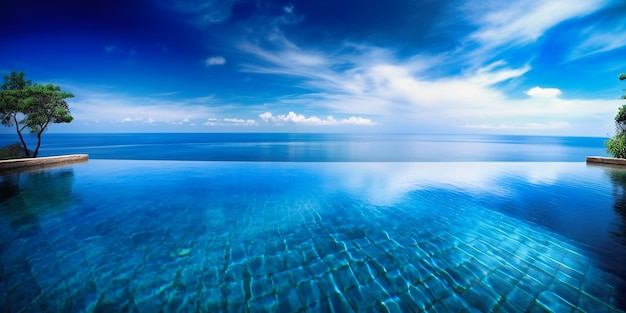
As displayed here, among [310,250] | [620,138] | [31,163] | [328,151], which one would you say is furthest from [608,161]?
[31,163]

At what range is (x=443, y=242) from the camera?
16.1 ft

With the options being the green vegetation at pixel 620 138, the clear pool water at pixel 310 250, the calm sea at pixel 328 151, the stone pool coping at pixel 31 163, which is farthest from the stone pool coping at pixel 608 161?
the stone pool coping at pixel 31 163

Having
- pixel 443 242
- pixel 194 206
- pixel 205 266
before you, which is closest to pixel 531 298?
pixel 443 242

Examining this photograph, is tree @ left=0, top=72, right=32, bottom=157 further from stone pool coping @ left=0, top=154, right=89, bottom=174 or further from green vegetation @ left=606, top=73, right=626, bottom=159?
green vegetation @ left=606, top=73, right=626, bottom=159

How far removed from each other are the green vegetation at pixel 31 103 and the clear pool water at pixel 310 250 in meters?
→ 7.90

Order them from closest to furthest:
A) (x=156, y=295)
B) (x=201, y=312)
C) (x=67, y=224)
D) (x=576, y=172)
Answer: (x=201, y=312) < (x=156, y=295) < (x=67, y=224) < (x=576, y=172)

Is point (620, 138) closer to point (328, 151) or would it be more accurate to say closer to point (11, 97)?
point (328, 151)

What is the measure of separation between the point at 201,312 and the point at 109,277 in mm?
1755

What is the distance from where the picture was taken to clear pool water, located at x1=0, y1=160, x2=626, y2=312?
10.8 feet

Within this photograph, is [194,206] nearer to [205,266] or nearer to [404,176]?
[205,266]

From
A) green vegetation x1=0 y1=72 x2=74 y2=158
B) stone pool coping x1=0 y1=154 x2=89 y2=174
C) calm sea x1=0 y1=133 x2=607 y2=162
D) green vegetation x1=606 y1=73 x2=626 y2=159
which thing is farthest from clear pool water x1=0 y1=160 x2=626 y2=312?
calm sea x1=0 y1=133 x2=607 y2=162

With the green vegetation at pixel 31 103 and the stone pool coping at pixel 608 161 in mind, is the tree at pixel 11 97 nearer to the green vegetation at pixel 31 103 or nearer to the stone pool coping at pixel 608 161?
the green vegetation at pixel 31 103

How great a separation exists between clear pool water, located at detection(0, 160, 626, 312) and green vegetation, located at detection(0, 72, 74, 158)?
25.9ft

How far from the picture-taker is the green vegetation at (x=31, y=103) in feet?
44.1
